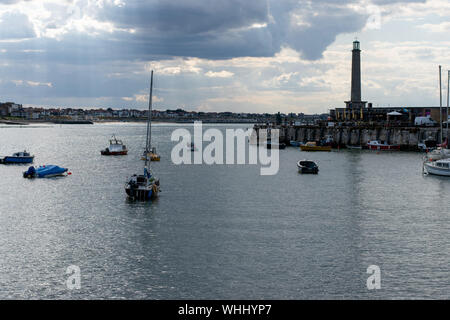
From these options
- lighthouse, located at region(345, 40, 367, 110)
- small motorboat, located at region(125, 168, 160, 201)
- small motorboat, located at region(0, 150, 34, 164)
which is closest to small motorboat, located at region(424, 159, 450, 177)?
small motorboat, located at region(125, 168, 160, 201)

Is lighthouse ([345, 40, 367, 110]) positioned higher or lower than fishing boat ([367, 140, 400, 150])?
higher

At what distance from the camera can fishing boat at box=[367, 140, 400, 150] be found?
13175cm

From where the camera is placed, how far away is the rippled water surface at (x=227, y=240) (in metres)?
26.8

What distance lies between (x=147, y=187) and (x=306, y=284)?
29094mm

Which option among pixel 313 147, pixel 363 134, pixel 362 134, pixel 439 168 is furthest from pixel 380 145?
pixel 439 168

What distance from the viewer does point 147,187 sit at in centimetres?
5272

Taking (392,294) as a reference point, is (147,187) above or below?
above

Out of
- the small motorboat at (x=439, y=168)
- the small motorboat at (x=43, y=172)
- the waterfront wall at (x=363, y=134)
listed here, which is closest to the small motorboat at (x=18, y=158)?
the small motorboat at (x=43, y=172)

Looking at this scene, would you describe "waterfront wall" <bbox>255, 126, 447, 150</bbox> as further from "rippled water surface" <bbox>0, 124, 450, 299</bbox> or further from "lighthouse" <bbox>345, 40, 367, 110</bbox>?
"rippled water surface" <bbox>0, 124, 450, 299</bbox>

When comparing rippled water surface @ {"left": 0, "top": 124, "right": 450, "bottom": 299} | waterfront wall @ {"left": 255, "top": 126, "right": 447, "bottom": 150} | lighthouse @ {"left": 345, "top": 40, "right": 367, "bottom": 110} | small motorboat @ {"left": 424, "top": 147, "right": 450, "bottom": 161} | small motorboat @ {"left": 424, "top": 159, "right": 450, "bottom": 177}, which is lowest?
rippled water surface @ {"left": 0, "top": 124, "right": 450, "bottom": 299}

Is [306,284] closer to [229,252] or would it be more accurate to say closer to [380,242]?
[229,252]

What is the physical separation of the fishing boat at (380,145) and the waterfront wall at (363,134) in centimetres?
192

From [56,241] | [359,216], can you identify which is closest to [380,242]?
A: [359,216]

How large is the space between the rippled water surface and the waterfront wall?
66.9 m
